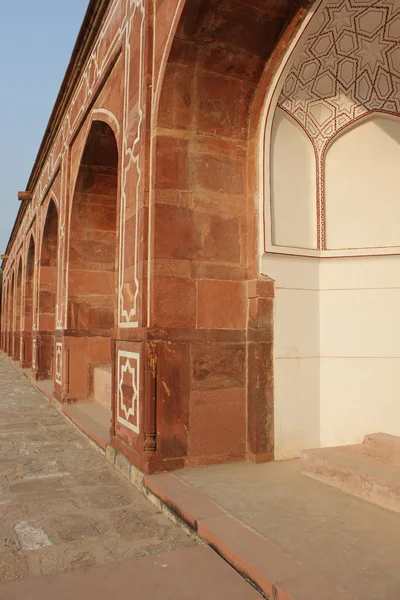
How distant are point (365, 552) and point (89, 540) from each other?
136 centimetres

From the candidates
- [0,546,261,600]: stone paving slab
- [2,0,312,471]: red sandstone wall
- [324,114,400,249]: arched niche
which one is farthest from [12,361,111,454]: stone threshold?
[324,114,400,249]: arched niche

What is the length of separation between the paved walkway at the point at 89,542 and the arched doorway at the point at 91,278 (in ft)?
9.34

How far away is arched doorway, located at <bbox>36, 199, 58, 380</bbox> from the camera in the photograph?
1014 centimetres

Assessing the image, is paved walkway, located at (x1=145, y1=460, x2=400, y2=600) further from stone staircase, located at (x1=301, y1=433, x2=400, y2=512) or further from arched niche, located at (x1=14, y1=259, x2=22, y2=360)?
arched niche, located at (x1=14, y1=259, x2=22, y2=360)

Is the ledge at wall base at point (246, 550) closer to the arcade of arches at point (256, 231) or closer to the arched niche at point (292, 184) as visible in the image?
the arcade of arches at point (256, 231)

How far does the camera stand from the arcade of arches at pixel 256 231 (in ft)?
11.8

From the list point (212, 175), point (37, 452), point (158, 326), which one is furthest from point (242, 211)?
point (37, 452)

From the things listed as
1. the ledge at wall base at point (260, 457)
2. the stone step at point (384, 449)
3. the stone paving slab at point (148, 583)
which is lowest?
the stone paving slab at point (148, 583)

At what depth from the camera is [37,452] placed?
14.9 feet

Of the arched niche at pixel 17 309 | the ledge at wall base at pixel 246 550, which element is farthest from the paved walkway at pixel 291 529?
the arched niche at pixel 17 309

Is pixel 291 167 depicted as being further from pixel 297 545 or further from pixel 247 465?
pixel 297 545

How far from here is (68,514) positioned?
293 centimetres

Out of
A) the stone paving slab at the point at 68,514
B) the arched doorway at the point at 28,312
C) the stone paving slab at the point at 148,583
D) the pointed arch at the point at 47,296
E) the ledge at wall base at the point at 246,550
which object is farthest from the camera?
the arched doorway at the point at 28,312

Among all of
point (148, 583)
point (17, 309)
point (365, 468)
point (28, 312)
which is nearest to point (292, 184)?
point (365, 468)
